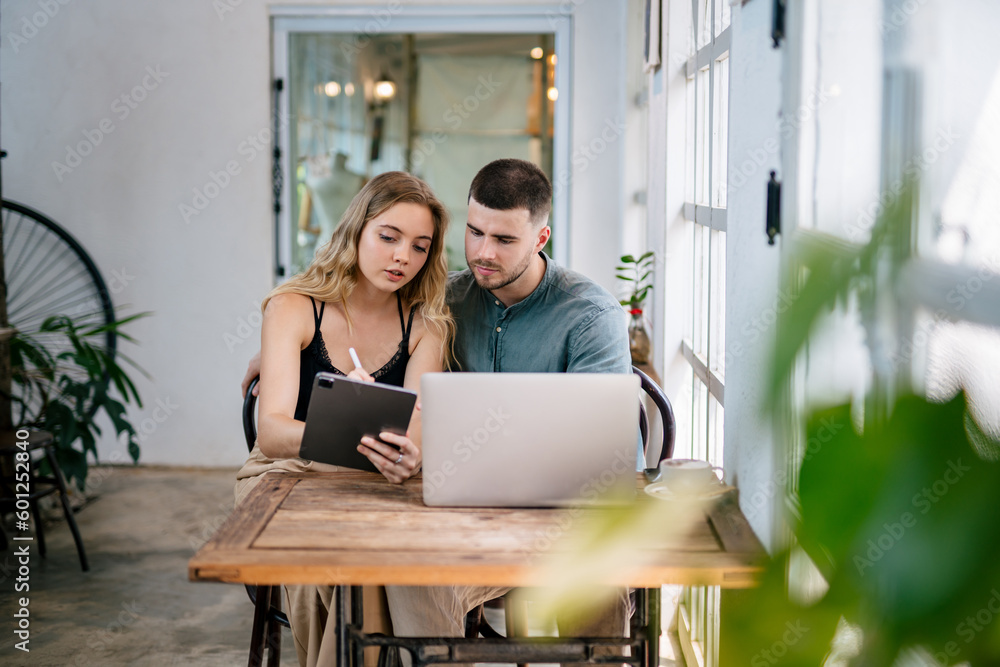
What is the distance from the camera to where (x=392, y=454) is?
5.32 ft

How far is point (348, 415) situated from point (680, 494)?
58 cm

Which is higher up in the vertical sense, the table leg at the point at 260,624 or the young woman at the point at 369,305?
the young woman at the point at 369,305

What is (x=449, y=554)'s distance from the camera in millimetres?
1289

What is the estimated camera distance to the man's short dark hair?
2025mm

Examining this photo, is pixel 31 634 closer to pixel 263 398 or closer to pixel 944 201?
pixel 263 398

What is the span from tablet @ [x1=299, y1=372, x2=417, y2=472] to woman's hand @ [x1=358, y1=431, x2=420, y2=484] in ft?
0.06

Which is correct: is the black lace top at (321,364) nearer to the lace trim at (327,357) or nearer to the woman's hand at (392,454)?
the lace trim at (327,357)

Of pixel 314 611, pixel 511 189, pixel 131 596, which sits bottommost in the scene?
pixel 131 596

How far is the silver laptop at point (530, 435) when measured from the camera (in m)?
1.43

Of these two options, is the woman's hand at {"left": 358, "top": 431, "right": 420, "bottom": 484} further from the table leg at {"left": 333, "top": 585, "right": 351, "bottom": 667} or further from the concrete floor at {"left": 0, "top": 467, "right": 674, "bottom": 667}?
the concrete floor at {"left": 0, "top": 467, "right": 674, "bottom": 667}

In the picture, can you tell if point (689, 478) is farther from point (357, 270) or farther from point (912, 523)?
point (912, 523)

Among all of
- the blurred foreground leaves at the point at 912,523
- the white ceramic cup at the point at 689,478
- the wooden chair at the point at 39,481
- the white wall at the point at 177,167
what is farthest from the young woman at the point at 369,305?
the white wall at the point at 177,167

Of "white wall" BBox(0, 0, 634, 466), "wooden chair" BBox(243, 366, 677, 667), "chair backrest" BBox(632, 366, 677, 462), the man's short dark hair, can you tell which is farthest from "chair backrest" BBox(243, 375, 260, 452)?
"white wall" BBox(0, 0, 634, 466)

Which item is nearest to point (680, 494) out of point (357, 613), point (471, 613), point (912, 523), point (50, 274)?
point (357, 613)
